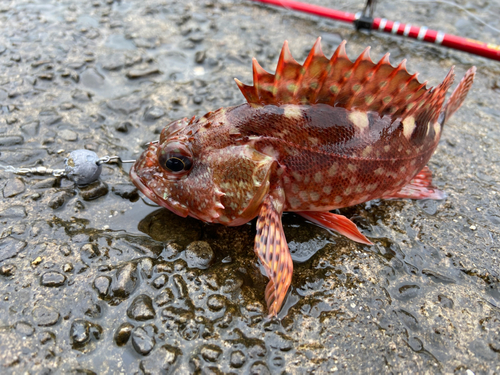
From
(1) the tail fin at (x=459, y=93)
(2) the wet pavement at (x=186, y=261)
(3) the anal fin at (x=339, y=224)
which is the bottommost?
(2) the wet pavement at (x=186, y=261)

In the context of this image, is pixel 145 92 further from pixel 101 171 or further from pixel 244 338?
pixel 244 338

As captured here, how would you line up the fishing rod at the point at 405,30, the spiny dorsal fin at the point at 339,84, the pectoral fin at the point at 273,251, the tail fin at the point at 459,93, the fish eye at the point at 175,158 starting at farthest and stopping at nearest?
the fishing rod at the point at 405,30
the tail fin at the point at 459,93
the fish eye at the point at 175,158
the spiny dorsal fin at the point at 339,84
the pectoral fin at the point at 273,251

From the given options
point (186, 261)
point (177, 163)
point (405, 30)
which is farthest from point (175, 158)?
point (405, 30)

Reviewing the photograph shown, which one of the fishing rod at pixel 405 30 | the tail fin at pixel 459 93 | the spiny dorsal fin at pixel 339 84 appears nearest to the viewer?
the spiny dorsal fin at pixel 339 84

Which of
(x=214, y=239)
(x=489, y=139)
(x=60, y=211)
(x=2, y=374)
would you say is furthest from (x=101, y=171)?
(x=489, y=139)

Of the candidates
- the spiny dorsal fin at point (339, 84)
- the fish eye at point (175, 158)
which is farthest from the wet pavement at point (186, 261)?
the spiny dorsal fin at point (339, 84)

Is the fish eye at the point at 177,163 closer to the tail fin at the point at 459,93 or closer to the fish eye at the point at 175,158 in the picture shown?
the fish eye at the point at 175,158
